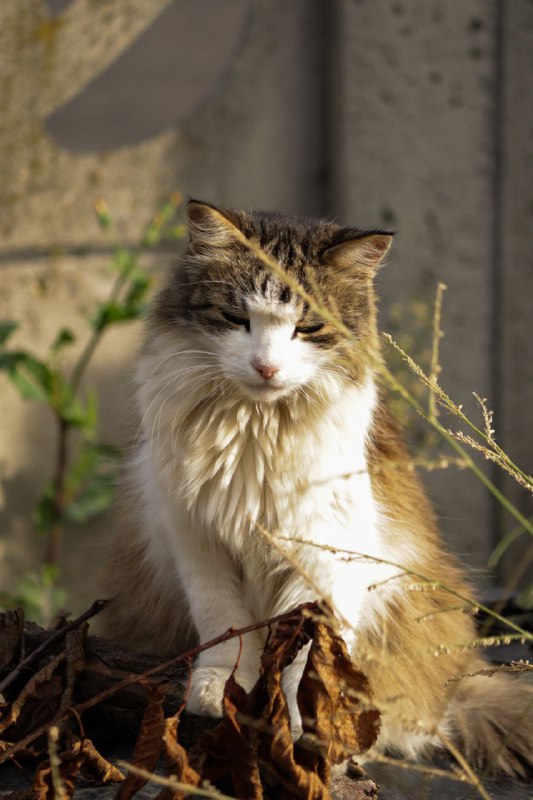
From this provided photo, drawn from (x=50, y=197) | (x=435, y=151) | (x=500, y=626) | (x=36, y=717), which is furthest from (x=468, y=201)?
(x=36, y=717)

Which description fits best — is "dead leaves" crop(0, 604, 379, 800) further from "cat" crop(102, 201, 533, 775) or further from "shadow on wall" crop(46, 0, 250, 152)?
"shadow on wall" crop(46, 0, 250, 152)

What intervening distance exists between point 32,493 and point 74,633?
2.15 m

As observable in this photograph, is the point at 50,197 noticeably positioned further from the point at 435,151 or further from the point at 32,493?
the point at 435,151

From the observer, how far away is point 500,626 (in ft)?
10.2

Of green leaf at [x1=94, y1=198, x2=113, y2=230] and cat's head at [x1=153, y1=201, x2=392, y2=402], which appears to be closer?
cat's head at [x1=153, y1=201, x2=392, y2=402]

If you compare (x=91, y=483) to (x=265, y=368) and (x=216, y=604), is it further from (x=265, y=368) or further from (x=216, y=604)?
(x=265, y=368)

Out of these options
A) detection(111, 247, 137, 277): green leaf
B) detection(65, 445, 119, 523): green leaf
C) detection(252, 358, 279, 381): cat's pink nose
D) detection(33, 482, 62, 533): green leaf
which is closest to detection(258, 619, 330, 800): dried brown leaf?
detection(252, 358, 279, 381): cat's pink nose

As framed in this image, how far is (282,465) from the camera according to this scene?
214cm

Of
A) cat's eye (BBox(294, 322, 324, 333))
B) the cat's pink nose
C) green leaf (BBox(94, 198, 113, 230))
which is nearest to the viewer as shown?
the cat's pink nose

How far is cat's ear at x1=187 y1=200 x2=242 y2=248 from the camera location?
220cm

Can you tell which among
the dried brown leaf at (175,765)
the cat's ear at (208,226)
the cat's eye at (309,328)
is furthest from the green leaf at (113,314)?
the dried brown leaf at (175,765)

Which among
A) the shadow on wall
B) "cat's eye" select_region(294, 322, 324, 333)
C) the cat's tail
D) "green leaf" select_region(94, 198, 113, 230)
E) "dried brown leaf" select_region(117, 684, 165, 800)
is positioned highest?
the shadow on wall

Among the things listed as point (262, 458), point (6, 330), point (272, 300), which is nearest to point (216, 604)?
point (262, 458)

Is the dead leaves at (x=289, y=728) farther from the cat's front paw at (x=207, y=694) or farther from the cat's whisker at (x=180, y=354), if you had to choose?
the cat's whisker at (x=180, y=354)
